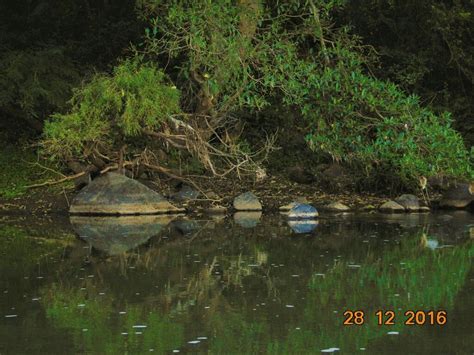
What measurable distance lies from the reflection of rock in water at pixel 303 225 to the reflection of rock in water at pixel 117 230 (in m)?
Answer: 2.02

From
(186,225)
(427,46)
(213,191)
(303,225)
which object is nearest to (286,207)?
(213,191)

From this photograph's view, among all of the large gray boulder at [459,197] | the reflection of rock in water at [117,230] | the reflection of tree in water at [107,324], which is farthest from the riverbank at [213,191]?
the reflection of tree in water at [107,324]

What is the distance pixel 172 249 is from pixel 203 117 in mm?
6745

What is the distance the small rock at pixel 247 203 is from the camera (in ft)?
57.0

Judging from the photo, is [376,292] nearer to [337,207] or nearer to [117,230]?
[117,230]

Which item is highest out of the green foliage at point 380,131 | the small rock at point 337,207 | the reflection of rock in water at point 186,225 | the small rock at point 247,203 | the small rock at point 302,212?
the green foliage at point 380,131

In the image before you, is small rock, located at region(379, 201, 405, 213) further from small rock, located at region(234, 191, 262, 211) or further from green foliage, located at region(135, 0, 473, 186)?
small rock, located at region(234, 191, 262, 211)

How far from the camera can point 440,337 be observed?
6.65m

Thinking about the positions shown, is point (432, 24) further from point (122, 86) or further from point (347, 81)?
point (122, 86)

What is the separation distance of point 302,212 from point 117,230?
3.57 m

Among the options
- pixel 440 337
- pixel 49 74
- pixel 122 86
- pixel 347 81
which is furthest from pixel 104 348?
pixel 49 74

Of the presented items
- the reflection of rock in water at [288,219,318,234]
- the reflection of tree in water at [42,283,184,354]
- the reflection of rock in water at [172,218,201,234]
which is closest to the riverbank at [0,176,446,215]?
the reflection of rock in water at [172,218,201,234]

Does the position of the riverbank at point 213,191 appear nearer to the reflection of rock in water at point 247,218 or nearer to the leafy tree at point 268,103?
the reflection of rock in water at point 247,218

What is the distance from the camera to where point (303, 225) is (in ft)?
48.6
